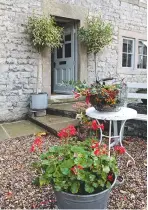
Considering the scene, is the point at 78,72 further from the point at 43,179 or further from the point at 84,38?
the point at 43,179

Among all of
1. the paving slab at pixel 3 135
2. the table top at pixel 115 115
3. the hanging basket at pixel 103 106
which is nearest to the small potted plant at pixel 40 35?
the paving slab at pixel 3 135

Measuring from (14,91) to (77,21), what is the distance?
2.67 metres

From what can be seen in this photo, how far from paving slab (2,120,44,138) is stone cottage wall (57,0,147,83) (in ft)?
7.91

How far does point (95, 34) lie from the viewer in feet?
19.1

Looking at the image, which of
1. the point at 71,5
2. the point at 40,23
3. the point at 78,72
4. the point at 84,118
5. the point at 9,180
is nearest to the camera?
the point at 9,180

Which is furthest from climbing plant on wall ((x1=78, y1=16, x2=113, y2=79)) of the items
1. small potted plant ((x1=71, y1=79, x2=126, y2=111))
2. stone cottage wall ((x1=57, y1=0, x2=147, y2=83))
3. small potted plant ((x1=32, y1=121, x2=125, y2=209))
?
small potted plant ((x1=32, y1=121, x2=125, y2=209))

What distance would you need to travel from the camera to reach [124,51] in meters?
7.30

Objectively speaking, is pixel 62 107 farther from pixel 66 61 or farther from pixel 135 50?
pixel 135 50

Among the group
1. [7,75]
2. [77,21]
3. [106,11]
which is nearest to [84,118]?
[7,75]

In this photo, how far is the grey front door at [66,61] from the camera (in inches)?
252

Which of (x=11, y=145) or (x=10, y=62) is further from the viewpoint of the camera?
(x=10, y=62)

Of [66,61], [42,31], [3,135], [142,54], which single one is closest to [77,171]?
[3,135]

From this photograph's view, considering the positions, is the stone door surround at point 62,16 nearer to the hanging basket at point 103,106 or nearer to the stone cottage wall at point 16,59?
the stone cottage wall at point 16,59

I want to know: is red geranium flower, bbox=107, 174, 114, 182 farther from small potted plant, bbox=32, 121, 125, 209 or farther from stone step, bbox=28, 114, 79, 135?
stone step, bbox=28, 114, 79, 135
